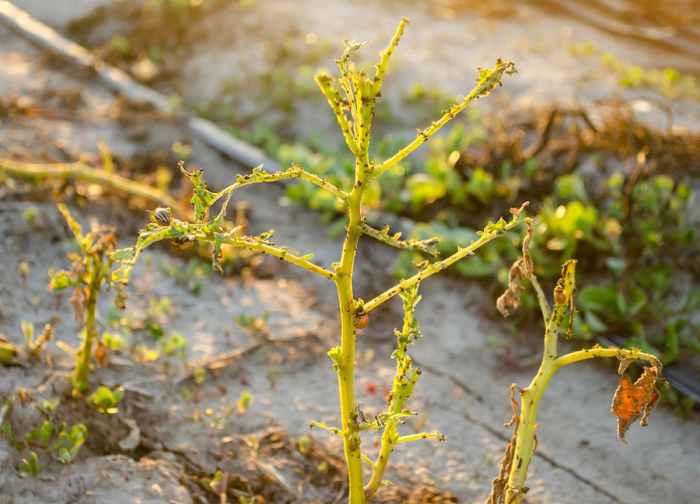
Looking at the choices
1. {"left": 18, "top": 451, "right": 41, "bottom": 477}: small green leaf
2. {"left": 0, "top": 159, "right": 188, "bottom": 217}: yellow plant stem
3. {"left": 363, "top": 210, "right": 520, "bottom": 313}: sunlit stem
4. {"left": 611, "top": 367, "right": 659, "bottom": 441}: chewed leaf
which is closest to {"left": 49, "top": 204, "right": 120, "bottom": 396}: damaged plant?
{"left": 18, "top": 451, "right": 41, "bottom": 477}: small green leaf

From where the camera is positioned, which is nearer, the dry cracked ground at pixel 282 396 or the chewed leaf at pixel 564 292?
the chewed leaf at pixel 564 292

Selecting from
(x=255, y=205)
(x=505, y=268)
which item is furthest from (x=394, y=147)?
(x=505, y=268)

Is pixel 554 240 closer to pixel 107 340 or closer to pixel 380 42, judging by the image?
pixel 107 340

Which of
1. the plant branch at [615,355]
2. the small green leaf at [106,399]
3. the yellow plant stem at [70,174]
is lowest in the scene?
the small green leaf at [106,399]

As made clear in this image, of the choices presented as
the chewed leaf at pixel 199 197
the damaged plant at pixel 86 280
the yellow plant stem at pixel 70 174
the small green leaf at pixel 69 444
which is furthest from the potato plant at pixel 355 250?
the yellow plant stem at pixel 70 174

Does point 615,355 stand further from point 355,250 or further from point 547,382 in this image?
point 355,250

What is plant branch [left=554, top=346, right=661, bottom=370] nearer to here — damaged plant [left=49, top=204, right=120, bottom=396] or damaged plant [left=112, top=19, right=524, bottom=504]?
damaged plant [left=112, top=19, right=524, bottom=504]

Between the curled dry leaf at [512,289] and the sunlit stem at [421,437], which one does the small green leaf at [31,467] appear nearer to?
the sunlit stem at [421,437]
